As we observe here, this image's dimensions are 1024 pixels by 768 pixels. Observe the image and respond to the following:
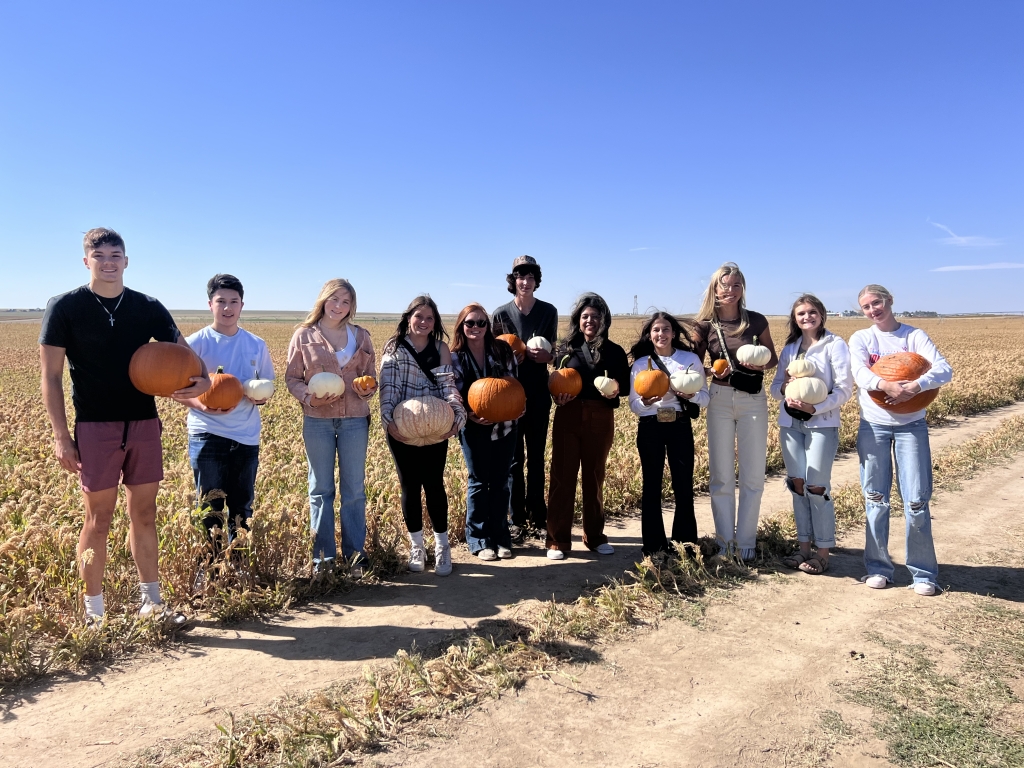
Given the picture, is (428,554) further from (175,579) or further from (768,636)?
(768,636)

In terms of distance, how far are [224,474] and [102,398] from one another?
1.24 metres

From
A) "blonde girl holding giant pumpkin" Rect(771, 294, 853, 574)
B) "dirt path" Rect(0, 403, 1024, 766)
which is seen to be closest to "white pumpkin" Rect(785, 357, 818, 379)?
"blonde girl holding giant pumpkin" Rect(771, 294, 853, 574)

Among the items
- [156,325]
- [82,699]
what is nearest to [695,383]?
[156,325]

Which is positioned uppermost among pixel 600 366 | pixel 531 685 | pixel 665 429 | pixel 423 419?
pixel 600 366

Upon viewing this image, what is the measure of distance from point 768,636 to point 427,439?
3146mm

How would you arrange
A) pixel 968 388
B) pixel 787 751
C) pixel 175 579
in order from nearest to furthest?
pixel 787 751 → pixel 175 579 → pixel 968 388

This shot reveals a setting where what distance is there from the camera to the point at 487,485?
6.22 meters

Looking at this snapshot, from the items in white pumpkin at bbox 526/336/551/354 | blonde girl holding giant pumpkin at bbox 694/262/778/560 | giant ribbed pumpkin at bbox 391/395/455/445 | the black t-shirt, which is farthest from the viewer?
white pumpkin at bbox 526/336/551/354

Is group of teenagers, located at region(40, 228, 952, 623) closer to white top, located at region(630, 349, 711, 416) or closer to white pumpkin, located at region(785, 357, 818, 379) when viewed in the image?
white top, located at region(630, 349, 711, 416)

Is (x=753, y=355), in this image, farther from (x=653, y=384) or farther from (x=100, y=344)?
(x=100, y=344)

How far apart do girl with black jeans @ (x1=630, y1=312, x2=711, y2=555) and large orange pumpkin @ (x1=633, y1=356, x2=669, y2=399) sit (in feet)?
0.40

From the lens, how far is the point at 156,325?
474 centimetres

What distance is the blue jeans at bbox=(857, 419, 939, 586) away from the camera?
5324 mm

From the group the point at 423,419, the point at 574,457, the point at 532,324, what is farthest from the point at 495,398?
the point at 532,324
